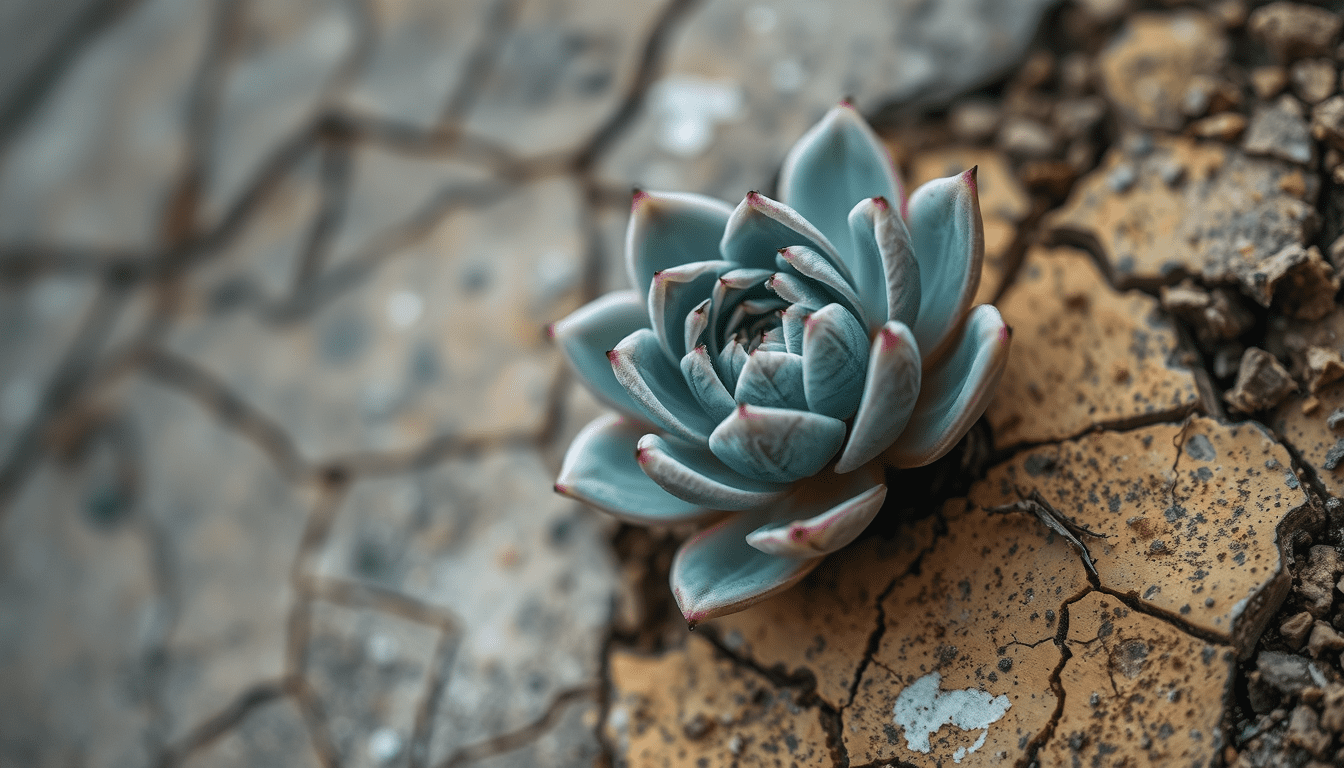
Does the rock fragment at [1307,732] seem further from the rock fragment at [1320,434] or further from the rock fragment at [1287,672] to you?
the rock fragment at [1320,434]

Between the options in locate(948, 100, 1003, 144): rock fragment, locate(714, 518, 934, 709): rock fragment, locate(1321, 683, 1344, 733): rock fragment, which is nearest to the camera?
locate(1321, 683, 1344, 733): rock fragment

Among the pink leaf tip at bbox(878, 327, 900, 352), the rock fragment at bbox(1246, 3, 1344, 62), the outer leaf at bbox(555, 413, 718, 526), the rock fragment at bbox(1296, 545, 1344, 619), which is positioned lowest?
the rock fragment at bbox(1296, 545, 1344, 619)

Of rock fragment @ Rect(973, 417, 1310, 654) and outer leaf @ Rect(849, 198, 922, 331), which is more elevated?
outer leaf @ Rect(849, 198, 922, 331)

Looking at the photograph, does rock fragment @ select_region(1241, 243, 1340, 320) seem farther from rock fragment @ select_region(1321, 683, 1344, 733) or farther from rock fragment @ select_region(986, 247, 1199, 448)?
rock fragment @ select_region(1321, 683, 1344, 733)

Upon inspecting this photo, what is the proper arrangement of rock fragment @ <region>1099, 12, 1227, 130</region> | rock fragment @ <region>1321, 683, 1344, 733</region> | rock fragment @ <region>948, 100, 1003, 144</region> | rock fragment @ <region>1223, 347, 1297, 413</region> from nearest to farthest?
rock fragment @ <region>1321, 683, 1344, 733</region> → rock fragment @ <region>1223, 347, 1297, 413</region> → rock fragment @ <region>1099, 12, 1227, 130</region> → rock fragment @ <region>948, 100, 1003, 144</region>

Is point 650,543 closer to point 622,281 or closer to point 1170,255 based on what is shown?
point 622,281

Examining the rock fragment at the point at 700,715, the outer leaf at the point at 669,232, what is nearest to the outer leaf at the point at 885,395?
the outer leaf at the point at 669,232

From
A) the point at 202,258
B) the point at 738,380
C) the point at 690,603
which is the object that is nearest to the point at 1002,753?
the point at 690,603

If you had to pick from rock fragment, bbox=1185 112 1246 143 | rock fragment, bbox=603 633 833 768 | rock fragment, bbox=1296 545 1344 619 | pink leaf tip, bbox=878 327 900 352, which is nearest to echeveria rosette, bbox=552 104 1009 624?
pink leaf tip, bbox=878 327 900 352
